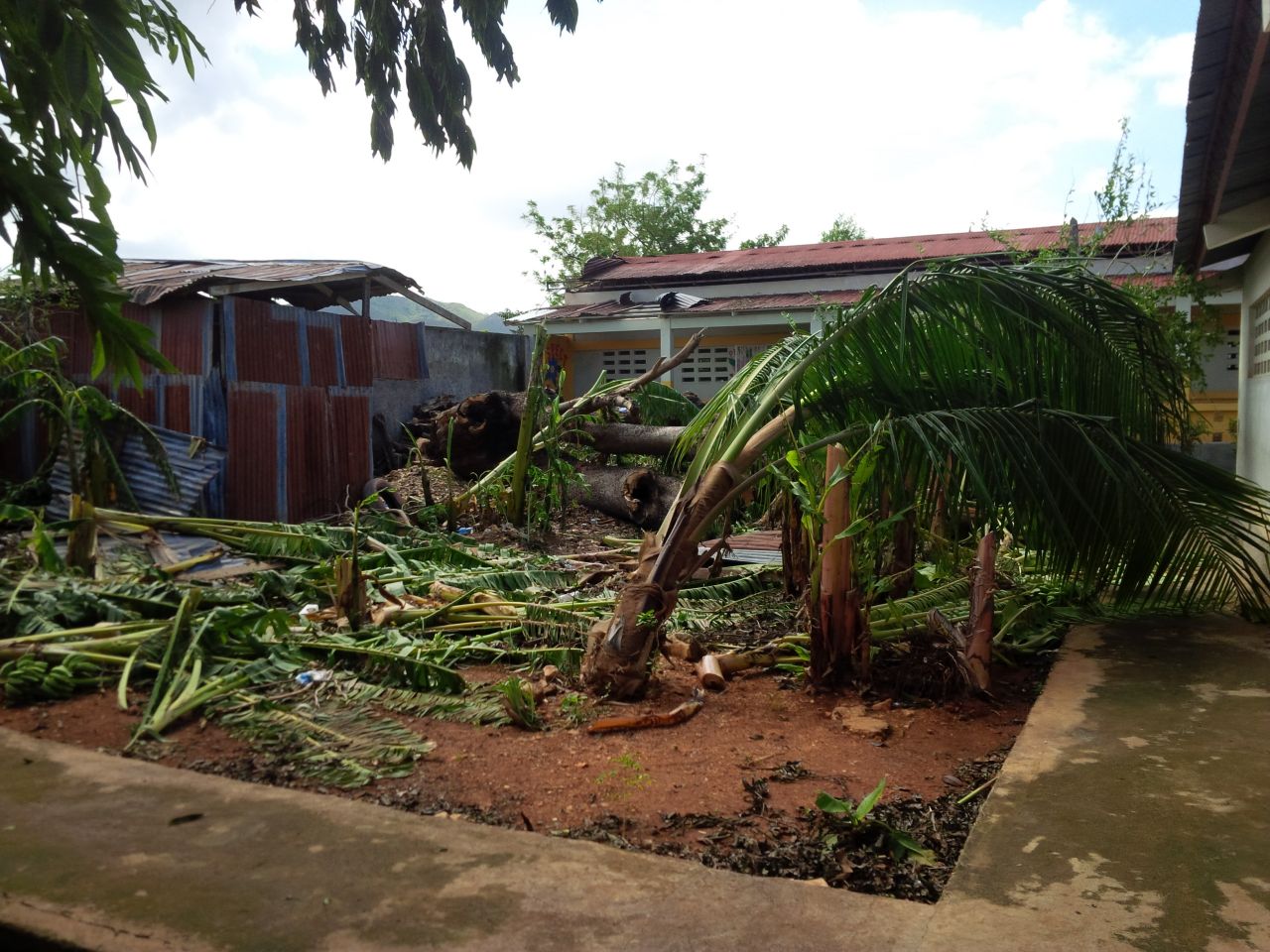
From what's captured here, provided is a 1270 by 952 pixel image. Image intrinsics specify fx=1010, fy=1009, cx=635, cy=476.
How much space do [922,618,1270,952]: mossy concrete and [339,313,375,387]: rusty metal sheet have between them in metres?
9.20

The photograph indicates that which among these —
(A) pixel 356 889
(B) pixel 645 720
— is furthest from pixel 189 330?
(A) pixel 356 889

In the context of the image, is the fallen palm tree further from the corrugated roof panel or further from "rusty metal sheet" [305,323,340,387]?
"rusty metal sheet" [305,323,340,387]

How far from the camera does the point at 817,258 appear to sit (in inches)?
731

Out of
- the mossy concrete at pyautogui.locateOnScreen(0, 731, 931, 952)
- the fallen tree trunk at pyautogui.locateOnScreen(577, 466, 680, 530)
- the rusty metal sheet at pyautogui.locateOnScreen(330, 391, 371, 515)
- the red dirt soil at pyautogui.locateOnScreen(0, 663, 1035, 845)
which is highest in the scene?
the rusty metal sheet at pyautogui.locateOnScreen(330, 391, 371, 515)

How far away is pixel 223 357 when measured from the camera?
33.0ft

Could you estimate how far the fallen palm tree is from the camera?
4445mm

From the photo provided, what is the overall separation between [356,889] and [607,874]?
0.64 meters

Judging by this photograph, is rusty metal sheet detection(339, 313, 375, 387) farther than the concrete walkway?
Yes

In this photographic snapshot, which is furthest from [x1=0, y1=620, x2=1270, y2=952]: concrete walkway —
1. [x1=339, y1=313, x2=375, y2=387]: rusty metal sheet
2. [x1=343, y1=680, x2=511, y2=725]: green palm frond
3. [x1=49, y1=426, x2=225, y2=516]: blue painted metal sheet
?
[x1=339, y1=313, x2=375, y2=387]: rusty metal sheet

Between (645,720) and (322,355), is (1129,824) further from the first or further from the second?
(322,355)

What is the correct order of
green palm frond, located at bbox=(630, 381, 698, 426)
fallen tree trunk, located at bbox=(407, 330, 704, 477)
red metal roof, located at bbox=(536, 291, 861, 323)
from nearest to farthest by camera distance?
green palm frond, located at bbox=(630, 381, 698, 426) < fallen tree trunk, located at bbox=(407, 330, 704, 477) < red metal roof, located at bbox=(536, 291, 861, 323)

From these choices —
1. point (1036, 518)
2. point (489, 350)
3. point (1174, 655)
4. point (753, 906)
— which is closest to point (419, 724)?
point (753, 906)

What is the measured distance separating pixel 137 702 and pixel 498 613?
73.4 inches

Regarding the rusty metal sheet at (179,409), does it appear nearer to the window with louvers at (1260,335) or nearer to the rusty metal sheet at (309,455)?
the rusty metal sheet at (309,455)
